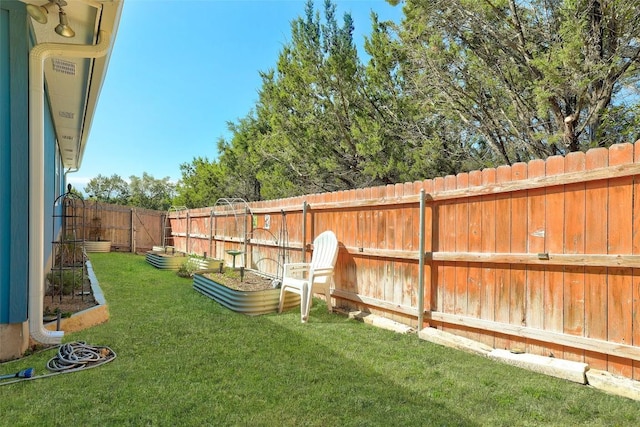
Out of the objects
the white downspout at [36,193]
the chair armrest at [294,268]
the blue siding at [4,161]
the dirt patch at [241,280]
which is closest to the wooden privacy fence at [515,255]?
the chair armrest at [294,268]

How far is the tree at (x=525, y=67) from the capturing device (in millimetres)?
3811

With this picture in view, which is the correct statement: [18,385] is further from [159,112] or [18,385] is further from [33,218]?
[159,112]

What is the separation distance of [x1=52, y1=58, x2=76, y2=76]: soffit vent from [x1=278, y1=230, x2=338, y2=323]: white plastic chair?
3604 millimetres

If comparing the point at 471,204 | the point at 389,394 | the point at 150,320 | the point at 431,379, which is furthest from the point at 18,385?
the point at 471,204

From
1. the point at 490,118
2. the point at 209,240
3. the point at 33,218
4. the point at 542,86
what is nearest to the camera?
the point at 33,218

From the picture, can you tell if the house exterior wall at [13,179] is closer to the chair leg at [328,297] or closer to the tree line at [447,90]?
the chair leg at [328,297]

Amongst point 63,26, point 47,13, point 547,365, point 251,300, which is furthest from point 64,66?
point 547,365

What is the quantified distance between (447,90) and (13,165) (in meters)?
5.42

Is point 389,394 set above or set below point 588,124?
below

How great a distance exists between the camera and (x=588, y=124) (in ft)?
14.3

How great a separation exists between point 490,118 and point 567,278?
338 centimetres

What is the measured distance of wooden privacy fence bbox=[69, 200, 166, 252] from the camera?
513 inches

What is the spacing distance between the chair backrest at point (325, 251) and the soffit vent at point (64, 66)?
3.75 m

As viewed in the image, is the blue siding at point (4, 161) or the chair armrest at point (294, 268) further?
the chair armrest at point (294, 268)
